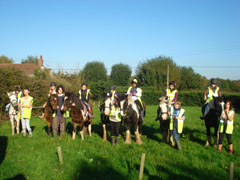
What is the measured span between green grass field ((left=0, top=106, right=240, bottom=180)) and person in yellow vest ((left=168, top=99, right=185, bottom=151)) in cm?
49

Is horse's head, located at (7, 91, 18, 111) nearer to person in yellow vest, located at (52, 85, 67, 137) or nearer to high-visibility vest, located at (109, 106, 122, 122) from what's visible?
person in yellow vest, located at (52, 85, 67, 137)

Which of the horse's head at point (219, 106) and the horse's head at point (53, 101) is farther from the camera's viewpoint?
the horse's head at point (53, 101)

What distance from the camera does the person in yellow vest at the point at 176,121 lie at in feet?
25.2

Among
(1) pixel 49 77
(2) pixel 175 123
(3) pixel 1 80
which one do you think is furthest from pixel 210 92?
(1) pixel 49 77

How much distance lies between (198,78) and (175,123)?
5245 centimetres

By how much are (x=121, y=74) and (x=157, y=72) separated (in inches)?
399

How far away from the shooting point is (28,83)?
63.5 feet

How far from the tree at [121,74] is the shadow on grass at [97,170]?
49511 millimetres

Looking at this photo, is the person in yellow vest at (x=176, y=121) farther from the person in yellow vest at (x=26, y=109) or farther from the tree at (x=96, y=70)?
the tree at (x=96, y=70)

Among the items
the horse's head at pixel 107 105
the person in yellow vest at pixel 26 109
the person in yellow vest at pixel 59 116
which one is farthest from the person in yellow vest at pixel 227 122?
the person in yellow vest at pixel 26 109

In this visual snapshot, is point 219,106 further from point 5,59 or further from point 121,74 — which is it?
point 5,59

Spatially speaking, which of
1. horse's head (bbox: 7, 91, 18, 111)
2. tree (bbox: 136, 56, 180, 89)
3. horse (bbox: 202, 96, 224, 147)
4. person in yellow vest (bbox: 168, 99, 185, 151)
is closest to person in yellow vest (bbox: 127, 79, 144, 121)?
person in yellow vest (bbox: 168, 99, 185, 151)

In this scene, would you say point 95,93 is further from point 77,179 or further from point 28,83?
point 77,179

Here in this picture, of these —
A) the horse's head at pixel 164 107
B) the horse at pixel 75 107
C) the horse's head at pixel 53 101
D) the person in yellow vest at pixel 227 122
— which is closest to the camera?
the person in yellow vest at pixel 227 122
